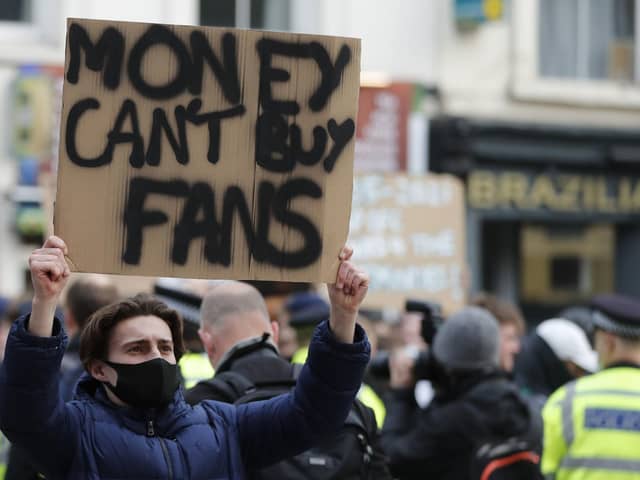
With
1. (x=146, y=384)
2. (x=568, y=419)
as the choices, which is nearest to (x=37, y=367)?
(x=146, y=384)

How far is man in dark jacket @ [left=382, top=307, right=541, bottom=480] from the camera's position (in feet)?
16.8

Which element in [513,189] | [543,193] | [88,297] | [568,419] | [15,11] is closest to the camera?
[568,419]

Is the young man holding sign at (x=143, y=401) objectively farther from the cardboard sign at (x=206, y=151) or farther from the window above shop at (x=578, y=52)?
the window above shop at (x=578, y=52)

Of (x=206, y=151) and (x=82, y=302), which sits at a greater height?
(x=206, y=151)

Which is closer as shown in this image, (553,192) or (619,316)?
(619,316)

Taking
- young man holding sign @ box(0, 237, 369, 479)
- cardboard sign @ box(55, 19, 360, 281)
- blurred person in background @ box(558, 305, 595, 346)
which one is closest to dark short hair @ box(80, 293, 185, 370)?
young man holding sign @ box(0, 237, 369, 479)

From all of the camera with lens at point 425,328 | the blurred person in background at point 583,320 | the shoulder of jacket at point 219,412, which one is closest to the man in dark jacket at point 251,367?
the shoulder of jacket at point 219,412

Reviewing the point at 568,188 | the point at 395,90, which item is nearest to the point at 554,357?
the point at 395,90

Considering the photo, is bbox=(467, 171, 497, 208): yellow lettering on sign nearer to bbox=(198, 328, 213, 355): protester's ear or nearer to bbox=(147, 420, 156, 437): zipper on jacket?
bbox=(198, 328, 213, 355): protester's ear

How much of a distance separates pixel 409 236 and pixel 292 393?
6.49m

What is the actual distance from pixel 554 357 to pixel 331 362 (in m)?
3.17

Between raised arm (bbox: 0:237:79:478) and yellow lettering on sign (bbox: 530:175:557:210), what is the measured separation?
11139 millimetres

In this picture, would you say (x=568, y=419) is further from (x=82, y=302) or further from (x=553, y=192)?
(x=553, y=192)

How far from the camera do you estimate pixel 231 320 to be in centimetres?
424
